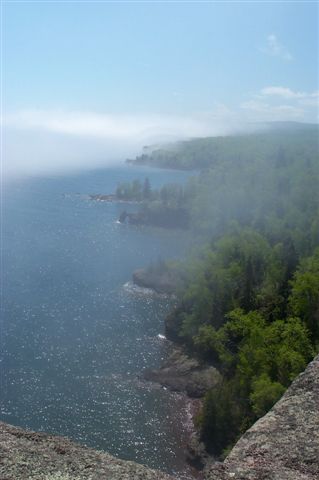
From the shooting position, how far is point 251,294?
50219 millimetres

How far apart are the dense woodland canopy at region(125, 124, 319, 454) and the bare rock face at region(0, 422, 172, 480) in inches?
914

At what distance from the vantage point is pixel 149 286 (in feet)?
222

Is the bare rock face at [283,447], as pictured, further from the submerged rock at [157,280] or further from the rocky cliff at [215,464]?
the submerged rock at [157,280]

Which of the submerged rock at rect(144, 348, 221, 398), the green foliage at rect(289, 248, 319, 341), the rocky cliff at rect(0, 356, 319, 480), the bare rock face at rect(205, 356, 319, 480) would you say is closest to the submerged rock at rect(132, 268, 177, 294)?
the submerged rock at rect(144, 348, 221, 398)

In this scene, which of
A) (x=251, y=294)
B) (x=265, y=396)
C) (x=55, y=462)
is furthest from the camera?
(x=251, y=294)

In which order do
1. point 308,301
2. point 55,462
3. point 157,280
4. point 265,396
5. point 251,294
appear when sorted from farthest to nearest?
point 157,280
point 251,294
point 308,301
point 265,396
point 55,462

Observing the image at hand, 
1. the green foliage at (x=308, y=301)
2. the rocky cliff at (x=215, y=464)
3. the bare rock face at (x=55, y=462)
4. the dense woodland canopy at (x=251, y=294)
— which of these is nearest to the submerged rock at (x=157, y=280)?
the dense woodland canopy at (x=251, y=294)

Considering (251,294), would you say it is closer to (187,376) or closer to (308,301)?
(308,301)

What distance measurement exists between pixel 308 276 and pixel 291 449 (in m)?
35.5

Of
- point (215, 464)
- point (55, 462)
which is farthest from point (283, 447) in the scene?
point (55, 462)

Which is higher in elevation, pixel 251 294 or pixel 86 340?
pixel 251 294

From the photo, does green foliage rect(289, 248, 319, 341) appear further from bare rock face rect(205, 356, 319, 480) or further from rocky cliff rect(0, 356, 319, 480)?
rocky cliff rect(0, 356, 319, 480)

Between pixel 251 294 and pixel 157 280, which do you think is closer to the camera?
pixel 251 294

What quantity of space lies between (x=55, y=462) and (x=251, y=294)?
143ft
